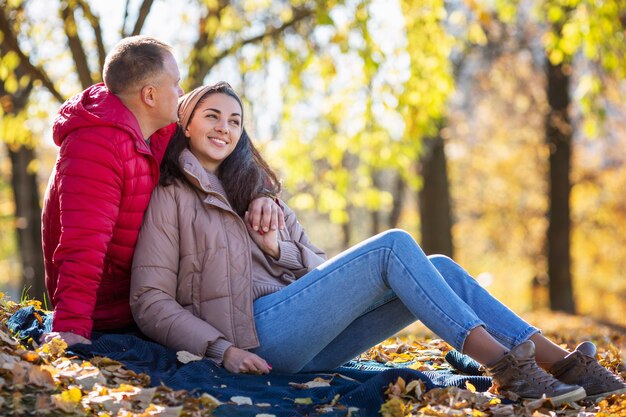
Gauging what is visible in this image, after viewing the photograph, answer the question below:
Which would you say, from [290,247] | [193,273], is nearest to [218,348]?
[193,273]

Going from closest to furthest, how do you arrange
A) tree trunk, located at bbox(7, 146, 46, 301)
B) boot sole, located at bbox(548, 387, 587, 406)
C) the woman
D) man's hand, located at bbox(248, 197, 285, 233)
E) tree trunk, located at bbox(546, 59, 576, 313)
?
1. boot sole, located at bbox(548, 387, 587, 406)
2. the woman
3. man's hand, located at bbox(248, 197, 285, 233)
4. tree trunk, located at bbox(7, 146, 46, 301)
5. tree trunk, located at bbox(546, 59, 576, 313)

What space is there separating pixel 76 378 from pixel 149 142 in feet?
4.01

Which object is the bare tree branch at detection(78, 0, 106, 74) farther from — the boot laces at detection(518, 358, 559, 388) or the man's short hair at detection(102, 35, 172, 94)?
the boot laces at detection(518, 358, 559, 388)

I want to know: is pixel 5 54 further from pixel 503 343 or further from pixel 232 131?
pixel 503 343

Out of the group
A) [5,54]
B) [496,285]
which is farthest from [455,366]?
[496,285]

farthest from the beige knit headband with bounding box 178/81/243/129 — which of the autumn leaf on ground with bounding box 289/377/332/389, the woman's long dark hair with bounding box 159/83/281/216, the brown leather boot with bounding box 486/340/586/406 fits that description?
the brown leather boot with bounding box 486/340/586/406

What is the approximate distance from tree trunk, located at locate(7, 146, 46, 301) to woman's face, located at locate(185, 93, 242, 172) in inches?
293

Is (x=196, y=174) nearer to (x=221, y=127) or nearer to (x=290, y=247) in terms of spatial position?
(x=221, y=127)

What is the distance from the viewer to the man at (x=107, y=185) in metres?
3.48

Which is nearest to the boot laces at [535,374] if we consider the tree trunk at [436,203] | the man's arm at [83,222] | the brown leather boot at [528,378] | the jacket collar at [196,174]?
the brown leather boot at [528,378]

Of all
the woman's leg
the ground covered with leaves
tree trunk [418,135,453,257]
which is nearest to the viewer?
the ground covered with leaves

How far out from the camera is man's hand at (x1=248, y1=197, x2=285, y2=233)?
12.8ft

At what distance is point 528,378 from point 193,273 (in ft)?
5.02

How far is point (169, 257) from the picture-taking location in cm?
370
